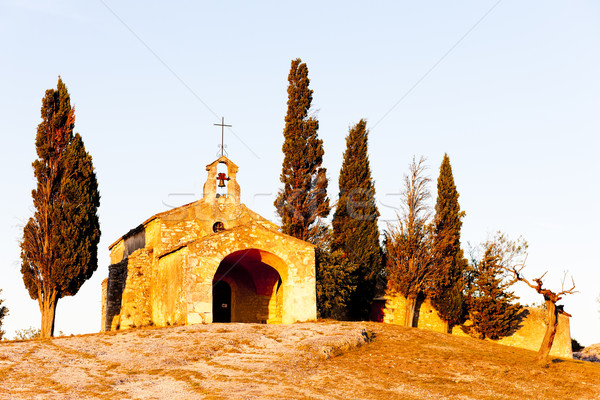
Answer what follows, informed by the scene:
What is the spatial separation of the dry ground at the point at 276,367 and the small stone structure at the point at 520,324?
11.6m

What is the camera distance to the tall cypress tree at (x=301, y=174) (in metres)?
32.5

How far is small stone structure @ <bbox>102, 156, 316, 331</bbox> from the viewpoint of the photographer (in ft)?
79.8

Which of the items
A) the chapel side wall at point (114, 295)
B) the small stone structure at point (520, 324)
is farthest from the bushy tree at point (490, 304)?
the chapel side wall at point (114, 295)

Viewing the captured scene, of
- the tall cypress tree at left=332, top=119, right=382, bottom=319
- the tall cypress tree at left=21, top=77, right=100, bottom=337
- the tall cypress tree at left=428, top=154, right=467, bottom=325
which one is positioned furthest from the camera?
the tall cypress tree at left=428, top=154, right=467, bottom=325

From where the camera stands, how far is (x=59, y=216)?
28328 mm

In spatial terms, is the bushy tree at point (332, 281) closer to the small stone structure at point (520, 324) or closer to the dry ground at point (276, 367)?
the small stone structure at point (520, 324)

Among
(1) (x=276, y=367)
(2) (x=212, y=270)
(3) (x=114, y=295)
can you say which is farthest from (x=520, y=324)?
(1) (x=276, y=367)

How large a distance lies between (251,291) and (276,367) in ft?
38.9

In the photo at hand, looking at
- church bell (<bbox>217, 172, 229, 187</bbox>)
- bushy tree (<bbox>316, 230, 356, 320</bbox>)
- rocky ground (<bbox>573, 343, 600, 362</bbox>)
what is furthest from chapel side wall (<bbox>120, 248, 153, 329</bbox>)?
rocky ground (<bbox>573, 343, 600, 362</bbox>)

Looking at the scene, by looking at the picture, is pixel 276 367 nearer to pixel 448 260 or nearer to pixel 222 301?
pixel 222 301

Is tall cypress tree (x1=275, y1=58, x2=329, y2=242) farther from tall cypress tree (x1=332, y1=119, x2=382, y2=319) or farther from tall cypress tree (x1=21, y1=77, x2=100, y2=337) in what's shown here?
tall cypress tree (x1=21, y1=77, x2=100, y2=337)

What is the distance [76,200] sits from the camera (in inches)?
1147

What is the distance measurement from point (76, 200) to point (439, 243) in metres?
A: 18.0

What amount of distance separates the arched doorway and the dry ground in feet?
20.3
